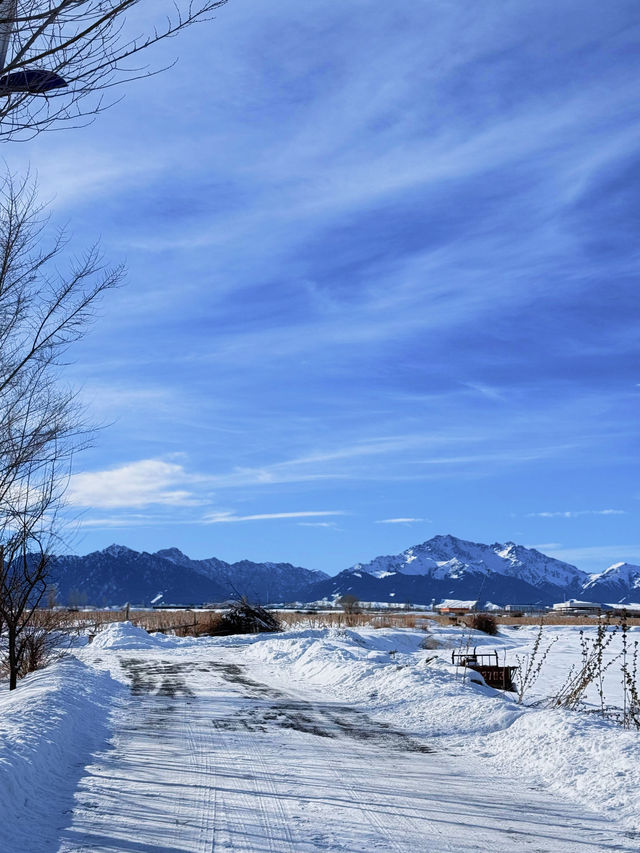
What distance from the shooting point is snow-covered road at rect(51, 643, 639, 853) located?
18.0ft

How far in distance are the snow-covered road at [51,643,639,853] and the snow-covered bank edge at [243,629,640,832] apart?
0.96 feet

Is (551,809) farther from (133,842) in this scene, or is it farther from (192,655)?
(192,655)

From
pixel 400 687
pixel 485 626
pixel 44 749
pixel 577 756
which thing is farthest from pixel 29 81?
pixel 485 626

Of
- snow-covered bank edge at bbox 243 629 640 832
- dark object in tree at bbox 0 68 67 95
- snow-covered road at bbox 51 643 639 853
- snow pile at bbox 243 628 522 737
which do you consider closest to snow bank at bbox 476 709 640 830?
snow-covered bank edge at bbox 243 629 640 832

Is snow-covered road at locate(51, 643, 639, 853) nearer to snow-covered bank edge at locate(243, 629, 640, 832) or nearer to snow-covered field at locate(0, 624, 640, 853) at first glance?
snow-covered field at locate(0, 624, 640, 853)

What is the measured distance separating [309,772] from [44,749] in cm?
252

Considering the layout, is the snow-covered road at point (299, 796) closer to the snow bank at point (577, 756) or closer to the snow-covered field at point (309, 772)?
the snow-covered field at point (309, 772)

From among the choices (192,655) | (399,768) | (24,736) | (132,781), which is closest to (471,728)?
(399,768)

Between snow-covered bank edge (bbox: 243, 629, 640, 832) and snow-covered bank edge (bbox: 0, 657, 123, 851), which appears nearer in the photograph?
snow-covered bank edge (bbox: 0, 657, 123, 851)

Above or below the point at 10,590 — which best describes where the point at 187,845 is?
below

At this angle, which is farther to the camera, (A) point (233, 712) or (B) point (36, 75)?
(A) point (233, 712)

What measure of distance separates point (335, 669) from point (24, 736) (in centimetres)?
1046

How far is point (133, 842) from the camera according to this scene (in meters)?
5.38

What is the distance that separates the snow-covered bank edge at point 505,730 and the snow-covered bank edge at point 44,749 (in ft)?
13.1
